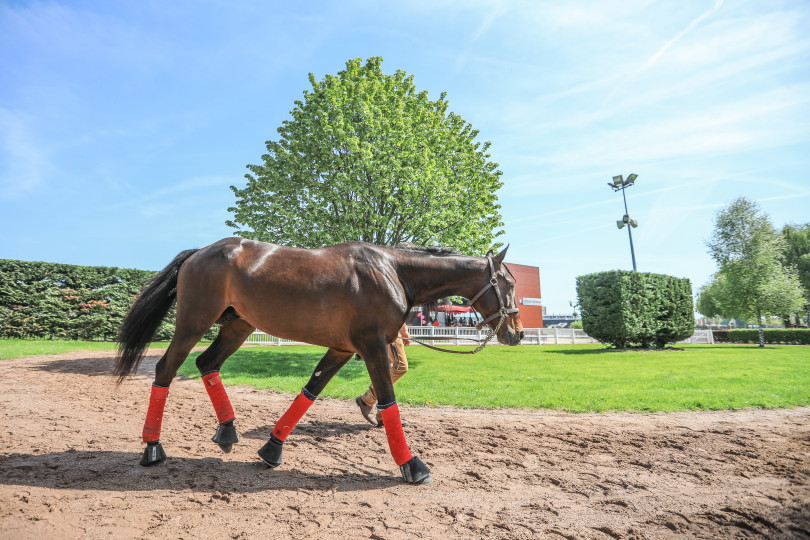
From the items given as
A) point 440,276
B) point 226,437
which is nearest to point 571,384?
point 440,276

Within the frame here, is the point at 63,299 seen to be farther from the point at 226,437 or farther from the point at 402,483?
the point at 402,483

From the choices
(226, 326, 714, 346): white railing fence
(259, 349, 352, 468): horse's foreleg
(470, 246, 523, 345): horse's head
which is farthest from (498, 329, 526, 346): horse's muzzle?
(226, 326, 714, 346): white railing fence

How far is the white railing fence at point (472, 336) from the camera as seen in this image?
83.3 ft

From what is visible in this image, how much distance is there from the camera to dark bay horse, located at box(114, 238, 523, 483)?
12.5 feet

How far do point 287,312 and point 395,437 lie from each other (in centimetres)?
151

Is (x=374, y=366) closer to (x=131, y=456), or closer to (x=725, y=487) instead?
(x=131, y=456)

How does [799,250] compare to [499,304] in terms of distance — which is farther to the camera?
[799,250]

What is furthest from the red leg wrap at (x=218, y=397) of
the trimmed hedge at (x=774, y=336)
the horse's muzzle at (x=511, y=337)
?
the trimmed hedge at (x=774, y=336)

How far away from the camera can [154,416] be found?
3873 mm

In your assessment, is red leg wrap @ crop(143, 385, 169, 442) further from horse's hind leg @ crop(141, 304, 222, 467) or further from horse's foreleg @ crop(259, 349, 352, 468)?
horse's foreleg @ crop(259, 349, 352, 468)

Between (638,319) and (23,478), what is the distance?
86.5 feet

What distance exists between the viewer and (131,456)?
4059 millimetres

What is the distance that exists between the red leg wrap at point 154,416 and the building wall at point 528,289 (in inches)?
1695

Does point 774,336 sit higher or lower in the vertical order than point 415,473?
lower
